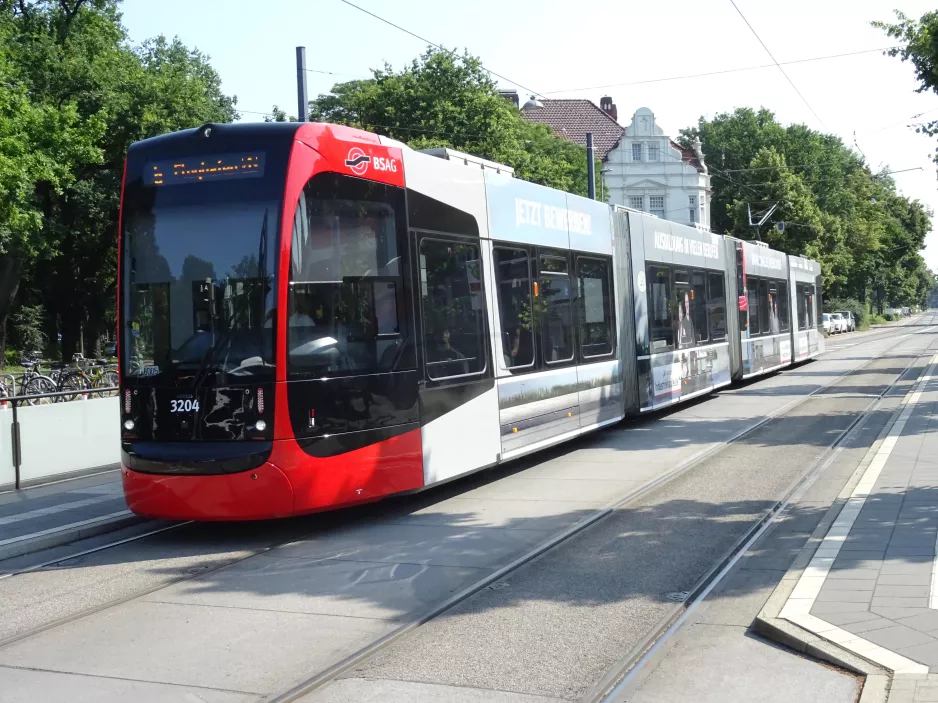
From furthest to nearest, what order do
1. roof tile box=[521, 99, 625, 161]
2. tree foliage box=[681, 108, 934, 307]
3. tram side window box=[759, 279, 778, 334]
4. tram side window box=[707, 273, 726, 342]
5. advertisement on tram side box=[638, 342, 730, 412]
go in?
1. roof tile box=[521, 99, 625, 161]
2. tree foliage box=[681, 108, 934, 307]
3. tram side window box=[759, 279, 778, 334]
4. tram side window box=[707, 273, 726, 342]
5. advertisement on tram side box=[638, 342, 730, 412]

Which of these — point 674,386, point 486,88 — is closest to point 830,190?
point 486,88

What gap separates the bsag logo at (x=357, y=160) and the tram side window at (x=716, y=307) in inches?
498

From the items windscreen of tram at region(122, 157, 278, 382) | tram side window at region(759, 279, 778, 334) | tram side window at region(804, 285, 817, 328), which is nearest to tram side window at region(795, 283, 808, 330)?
tram side window at region(804, 285, 817, 328)

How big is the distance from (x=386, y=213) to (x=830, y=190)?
238 ft

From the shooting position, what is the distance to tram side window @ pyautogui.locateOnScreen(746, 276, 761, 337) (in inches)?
955

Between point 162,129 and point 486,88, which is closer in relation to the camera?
point 162,129

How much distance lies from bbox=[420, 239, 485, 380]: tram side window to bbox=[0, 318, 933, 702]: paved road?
1.42m

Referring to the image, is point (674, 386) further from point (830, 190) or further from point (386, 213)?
point (830, 190)

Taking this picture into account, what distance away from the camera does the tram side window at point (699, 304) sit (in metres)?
19.5

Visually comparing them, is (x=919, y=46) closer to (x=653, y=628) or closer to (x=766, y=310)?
(x=766, y=310)

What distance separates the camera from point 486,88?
4266 cm

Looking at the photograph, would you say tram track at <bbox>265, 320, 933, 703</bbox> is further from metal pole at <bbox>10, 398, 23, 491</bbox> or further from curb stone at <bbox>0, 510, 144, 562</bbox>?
metal pole at <bbox>10, 398, 23, 491</bbox>

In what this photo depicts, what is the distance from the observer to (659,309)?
1728cm

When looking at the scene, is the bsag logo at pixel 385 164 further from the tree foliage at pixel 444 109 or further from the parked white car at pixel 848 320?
the parked white car at pixel 848 320
